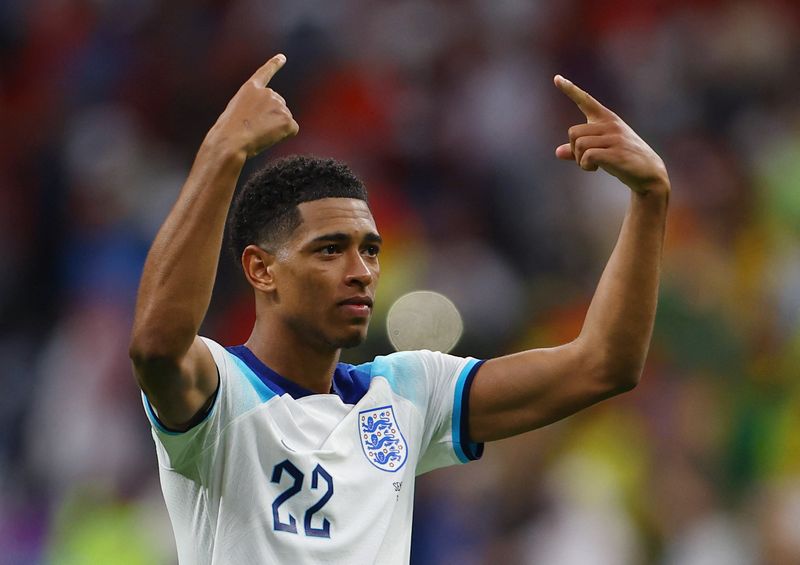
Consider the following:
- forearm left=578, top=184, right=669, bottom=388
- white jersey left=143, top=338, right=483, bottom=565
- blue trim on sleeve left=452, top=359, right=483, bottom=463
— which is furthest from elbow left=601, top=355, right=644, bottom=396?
white jersey left=143, top=338, right=483, bottom=565

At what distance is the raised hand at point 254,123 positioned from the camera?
2910 mm

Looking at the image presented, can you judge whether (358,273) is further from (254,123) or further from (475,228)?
(475,228)

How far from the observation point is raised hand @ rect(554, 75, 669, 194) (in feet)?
10.5

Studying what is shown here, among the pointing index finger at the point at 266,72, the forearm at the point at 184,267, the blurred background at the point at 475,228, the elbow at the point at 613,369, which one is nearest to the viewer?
the forearm at the point at 184,267

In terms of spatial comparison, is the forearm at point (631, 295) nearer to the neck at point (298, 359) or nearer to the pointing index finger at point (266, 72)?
the neck at point (298, 359)

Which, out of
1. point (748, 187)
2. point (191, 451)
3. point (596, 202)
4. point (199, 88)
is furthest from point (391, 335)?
point (191, 451)

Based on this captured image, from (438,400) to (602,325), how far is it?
547mm

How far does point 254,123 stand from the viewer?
2.94 m

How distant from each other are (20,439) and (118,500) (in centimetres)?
109

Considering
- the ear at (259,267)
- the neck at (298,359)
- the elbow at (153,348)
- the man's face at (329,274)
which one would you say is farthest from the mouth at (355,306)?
the elbow at (153,348)

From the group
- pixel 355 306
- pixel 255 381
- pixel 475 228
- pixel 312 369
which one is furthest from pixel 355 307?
pixel 475 228

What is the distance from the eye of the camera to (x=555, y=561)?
5.59m

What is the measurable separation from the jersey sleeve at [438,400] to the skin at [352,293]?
0.04 metres

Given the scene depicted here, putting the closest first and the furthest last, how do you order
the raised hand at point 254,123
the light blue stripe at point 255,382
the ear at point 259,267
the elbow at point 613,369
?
the raised hand at point 254,123 < the light blue stripe at point 255,382 < the elbow at point 613,369 < the ear at point 259,267
